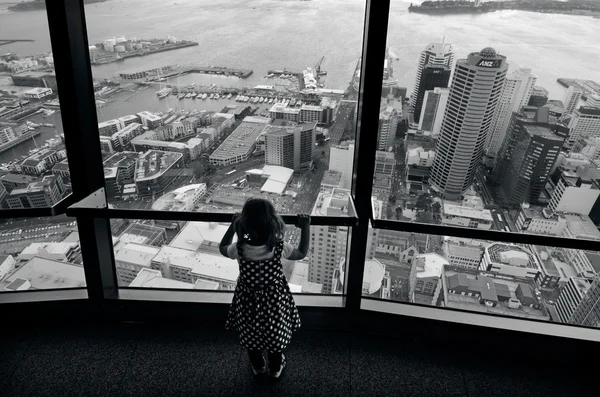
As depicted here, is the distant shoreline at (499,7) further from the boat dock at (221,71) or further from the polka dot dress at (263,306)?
the polka dot dress at (263,306)

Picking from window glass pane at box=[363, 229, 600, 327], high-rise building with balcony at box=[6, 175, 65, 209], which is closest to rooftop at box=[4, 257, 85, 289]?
high-rise building with balcony at box=[6, 175, 65, 209]

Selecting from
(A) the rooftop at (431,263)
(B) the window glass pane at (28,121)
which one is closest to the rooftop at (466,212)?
(A) the rooftop at (431,263)

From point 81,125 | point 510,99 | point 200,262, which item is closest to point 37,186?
point 81,125

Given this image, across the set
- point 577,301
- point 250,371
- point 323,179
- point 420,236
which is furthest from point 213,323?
point 577,301

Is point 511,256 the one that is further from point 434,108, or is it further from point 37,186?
point 37,186

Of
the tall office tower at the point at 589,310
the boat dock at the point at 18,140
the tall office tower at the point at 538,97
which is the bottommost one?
the tall office tower at the point at 589,310

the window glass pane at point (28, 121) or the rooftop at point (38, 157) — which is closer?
the window glass pane at point (28, 121)
